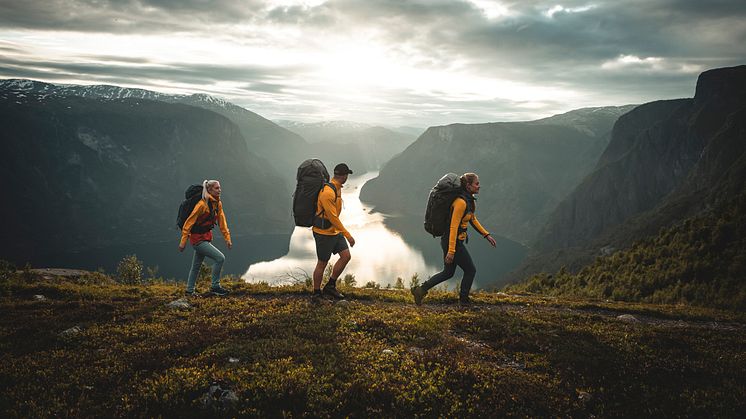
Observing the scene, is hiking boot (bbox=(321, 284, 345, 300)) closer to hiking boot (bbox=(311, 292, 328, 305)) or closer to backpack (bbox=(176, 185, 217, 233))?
hiking boot (bbox=(311, 292, 328, 305))

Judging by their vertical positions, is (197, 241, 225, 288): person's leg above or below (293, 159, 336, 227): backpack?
below

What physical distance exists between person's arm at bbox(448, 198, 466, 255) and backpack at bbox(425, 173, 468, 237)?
24 cm

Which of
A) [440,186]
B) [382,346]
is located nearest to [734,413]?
[382,346]

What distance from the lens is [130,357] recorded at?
6648 millimetres

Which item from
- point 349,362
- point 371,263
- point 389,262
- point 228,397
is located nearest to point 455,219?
point 349,362

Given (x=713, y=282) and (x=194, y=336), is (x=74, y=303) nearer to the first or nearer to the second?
(x=194, y=336)

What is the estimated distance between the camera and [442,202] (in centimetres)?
1069

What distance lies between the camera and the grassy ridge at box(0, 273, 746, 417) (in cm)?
541

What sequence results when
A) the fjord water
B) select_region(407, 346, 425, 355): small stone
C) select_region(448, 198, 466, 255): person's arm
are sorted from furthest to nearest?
the fjord water → select_region(448, 198, 466, 255): person's arm → select_region(407, 346, 425, 355): small stone

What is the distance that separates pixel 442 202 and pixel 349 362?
5423 mm

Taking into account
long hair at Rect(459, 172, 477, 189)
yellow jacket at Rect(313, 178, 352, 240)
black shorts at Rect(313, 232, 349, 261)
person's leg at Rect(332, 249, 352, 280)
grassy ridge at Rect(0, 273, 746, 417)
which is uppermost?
Result: long hair at Rect(459, 172, 477, 189)

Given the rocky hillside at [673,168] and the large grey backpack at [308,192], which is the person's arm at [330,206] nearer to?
the large grey backpack at [308,192]

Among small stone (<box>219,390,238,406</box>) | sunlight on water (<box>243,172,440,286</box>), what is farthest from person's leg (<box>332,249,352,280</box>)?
sunlight on water (<box>243,172,440,286</box>)

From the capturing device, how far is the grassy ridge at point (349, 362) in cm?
541
